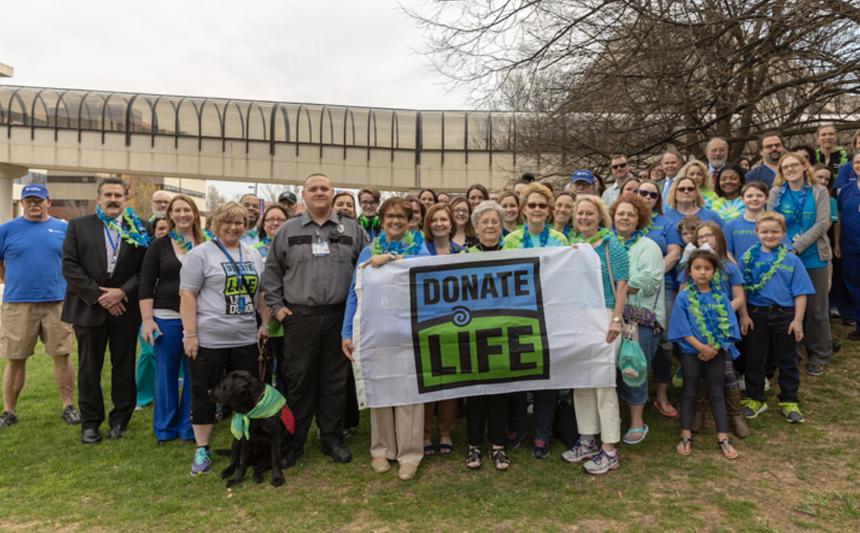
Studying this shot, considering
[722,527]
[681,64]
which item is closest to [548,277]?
[722,527]

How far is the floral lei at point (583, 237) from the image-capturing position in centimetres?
452

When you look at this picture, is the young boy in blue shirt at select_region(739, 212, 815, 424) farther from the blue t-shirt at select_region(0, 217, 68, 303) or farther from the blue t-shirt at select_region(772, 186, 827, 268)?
the blue t-shirt at select_region(0, 217, 68, 303)

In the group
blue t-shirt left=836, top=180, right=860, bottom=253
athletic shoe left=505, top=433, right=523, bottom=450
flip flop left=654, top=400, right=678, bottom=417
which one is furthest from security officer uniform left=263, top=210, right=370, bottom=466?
blue t-shirt left=836, top=180, right=860, bottom=253

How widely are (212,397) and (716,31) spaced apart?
7523 mm

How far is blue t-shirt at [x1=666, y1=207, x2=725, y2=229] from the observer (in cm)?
552

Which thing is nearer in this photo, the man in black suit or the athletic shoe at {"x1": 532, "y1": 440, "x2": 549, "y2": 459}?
the athletic shoe at {"x1": 532, "y1": 440, "x2": 549, "y2": 459}

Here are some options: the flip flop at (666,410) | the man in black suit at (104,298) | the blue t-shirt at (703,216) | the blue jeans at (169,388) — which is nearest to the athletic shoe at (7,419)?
the man in black suit at (104,298)

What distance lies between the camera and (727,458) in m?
4.52

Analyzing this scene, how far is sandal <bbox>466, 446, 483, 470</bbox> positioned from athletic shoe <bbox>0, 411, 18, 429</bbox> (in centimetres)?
509

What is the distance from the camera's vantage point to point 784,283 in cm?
504

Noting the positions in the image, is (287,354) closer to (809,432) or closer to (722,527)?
(722,527)

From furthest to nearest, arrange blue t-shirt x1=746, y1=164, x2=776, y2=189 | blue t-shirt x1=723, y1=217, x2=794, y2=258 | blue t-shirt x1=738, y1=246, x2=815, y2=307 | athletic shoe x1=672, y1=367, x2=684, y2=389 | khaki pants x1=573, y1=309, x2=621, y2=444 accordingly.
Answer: blue t-shirt x1=746, y1=164, x2=776, y2=189, athletic shoe x1=672, y1=367, x2=684, y2=389, blue t-shirt x1=723, y1=217, x2=794, y2=258, blue t-shirt x1=738, y1=246, x2=815, y2=307, khaki pants x1=573, y1=309, x2=621, y2=444

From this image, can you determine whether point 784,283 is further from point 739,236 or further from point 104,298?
point 104,298

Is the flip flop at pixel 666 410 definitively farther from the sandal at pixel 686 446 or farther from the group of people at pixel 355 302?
the sandal at pixel 686 446
